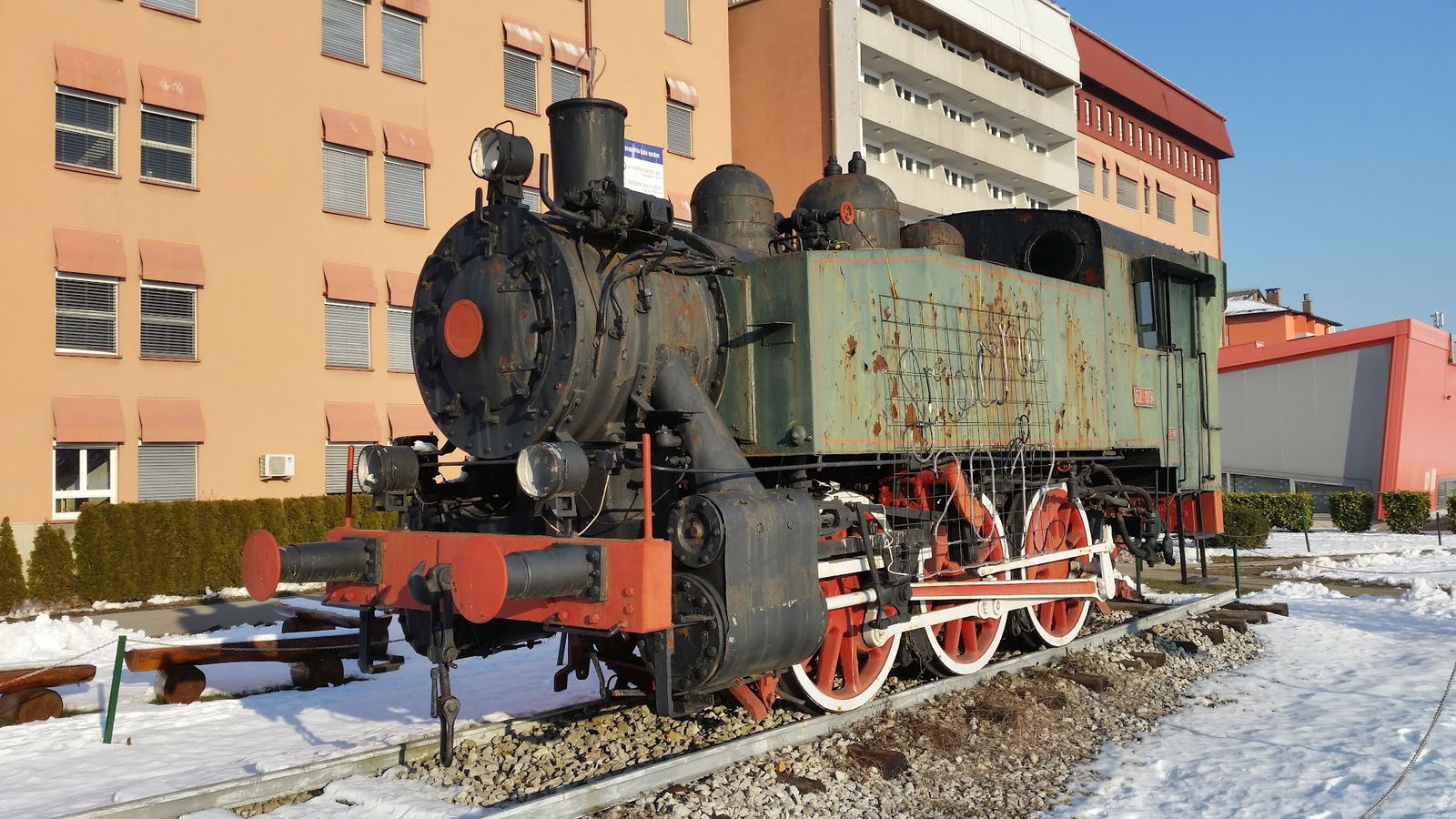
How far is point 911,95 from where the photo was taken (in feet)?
110

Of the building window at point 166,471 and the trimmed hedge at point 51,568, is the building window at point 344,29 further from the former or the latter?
the trimmed hedge at point 51,568

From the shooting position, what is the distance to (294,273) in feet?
56.3

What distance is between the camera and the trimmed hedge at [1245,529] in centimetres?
2102

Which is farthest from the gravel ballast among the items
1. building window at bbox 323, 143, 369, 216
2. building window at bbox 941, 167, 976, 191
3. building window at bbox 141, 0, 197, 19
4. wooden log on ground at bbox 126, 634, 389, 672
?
building window at bbox 941, 167, 976, 191

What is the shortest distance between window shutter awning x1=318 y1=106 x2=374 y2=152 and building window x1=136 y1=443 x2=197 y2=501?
5300 mm

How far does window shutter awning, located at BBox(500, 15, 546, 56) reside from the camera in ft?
65.9

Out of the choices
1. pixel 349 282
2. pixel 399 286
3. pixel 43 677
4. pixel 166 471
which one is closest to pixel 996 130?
pixel 399 286

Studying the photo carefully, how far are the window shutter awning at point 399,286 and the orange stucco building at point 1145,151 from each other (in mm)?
27756

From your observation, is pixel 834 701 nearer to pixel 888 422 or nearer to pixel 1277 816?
pixel 888 422

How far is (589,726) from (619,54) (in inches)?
697

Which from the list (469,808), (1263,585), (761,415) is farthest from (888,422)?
(1263,585)

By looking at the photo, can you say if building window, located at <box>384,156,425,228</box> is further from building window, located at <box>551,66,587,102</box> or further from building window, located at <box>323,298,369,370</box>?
building window, located at <box>551,66,587,102</box>

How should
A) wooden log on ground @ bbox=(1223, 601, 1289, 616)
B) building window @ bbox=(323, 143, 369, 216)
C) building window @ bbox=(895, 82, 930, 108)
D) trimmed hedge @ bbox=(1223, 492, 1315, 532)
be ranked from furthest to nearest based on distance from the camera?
building window @ bbox=(895, 82, 930, 108) < trimmed hedge @ bbox=(1223, 492, 1315, 532) < building window @ bbox=(323, 143, 369, 216) < wooden log on ground @ bbox=(1223, 601, 1289, 616)

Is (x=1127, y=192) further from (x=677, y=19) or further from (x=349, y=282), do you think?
(x=349, y=282)
